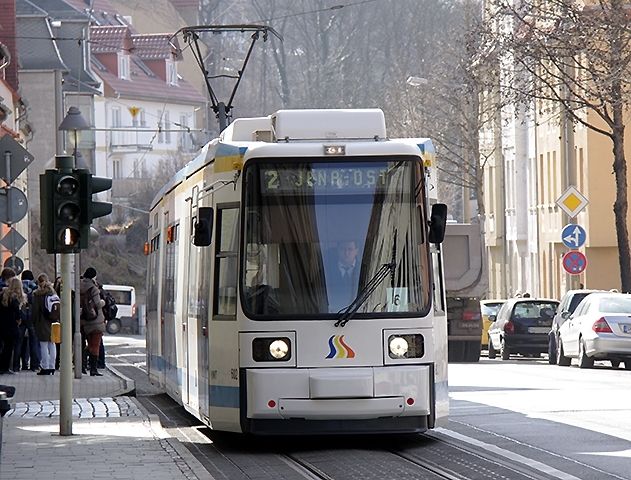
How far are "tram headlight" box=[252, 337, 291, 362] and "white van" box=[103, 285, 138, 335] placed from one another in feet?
210

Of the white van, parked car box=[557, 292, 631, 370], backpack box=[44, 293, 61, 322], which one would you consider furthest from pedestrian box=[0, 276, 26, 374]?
the white van

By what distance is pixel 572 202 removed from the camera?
44562mm

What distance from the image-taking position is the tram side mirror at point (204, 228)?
17.3 meters

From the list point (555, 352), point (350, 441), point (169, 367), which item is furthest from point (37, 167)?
point (350, 441)

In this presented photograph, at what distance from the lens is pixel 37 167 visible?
79.5m

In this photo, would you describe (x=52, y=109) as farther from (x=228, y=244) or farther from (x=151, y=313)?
(x=228, y=244)

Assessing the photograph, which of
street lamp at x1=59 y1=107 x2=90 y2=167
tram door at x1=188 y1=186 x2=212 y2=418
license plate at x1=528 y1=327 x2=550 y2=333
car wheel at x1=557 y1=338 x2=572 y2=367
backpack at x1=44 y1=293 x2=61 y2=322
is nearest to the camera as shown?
tram door at x1=188 y1=186 x2=212 y2=418

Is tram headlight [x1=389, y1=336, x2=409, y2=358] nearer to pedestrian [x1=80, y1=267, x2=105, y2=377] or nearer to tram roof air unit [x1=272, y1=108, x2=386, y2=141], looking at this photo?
tram roof air unit [x1=272, y1=108, x2=386, y2=141]

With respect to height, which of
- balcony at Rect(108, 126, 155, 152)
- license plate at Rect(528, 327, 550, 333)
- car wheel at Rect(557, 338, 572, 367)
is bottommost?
car wheel at Rect(557, 338, 572, 367)

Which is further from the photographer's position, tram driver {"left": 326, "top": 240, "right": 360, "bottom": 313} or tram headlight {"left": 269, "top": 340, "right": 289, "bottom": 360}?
tram driver {"left": 326, "top": 240, "right": 360, "bottom": 313}

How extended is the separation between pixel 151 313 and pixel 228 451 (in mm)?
10907

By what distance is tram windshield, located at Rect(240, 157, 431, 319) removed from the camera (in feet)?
55.3

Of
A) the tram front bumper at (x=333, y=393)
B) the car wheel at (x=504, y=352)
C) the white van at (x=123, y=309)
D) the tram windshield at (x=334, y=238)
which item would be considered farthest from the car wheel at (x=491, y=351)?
the white van at (x=123, y=309)

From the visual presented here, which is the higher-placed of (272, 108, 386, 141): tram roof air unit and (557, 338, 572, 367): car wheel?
(272, 108, 386, 141): tram roof air unit
